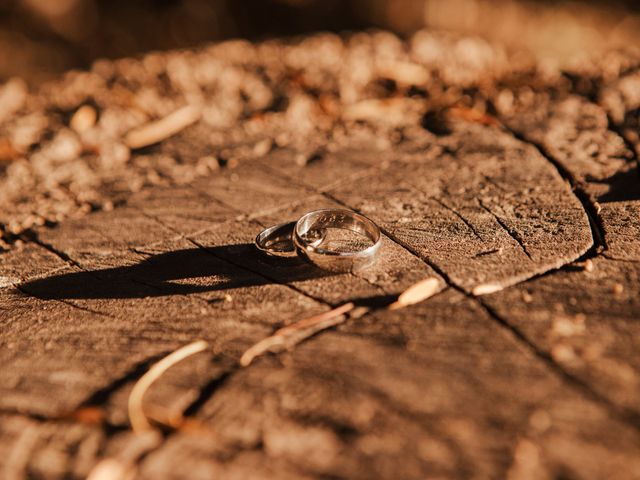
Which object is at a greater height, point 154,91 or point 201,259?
point 154,91

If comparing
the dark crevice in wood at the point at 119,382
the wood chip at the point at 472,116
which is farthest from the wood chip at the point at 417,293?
the wood chip at the point at 472,116

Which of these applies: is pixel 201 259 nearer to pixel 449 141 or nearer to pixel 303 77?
pixel 449 141

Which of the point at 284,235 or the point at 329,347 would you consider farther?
the point at 284,235

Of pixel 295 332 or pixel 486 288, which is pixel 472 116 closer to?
pixel 486 288

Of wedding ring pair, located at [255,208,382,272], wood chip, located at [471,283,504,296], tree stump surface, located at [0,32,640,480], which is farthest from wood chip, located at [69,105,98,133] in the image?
wood chip, located at [471,283,504,296]

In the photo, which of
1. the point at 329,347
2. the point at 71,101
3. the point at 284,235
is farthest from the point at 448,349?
the point at 71,101
